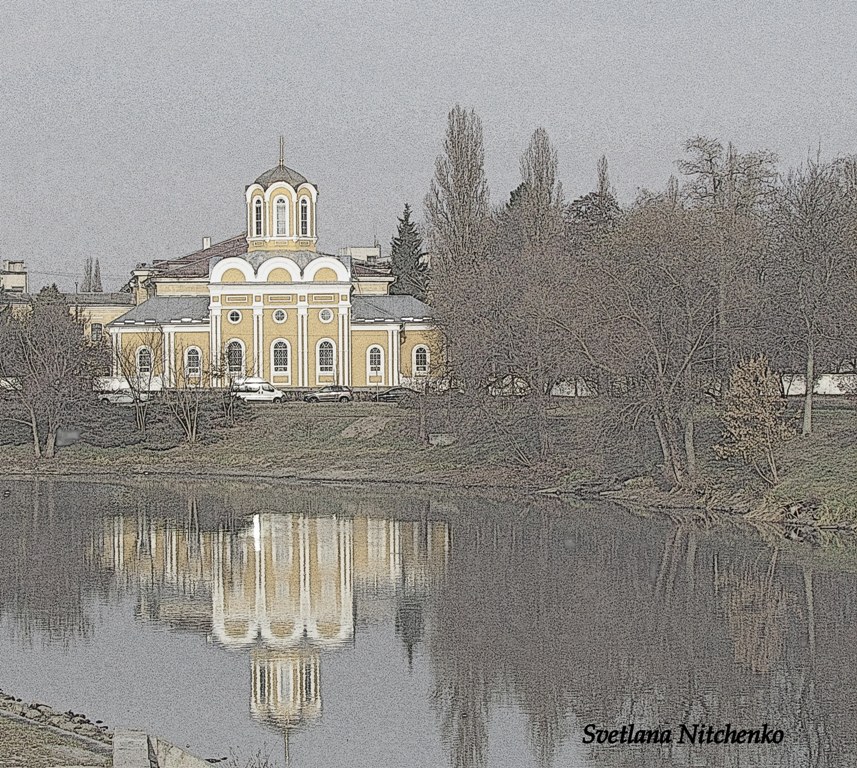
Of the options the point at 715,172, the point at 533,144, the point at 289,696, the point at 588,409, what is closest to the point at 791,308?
the point at 588,409

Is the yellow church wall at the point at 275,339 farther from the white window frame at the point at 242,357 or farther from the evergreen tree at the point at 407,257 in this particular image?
the evergreen tree at the point at 407,257

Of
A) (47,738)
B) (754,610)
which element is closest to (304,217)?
(754,610)

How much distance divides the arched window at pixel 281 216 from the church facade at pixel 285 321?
0.15 ft

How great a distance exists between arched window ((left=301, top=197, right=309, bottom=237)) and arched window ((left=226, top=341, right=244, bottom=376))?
6147 millimetres

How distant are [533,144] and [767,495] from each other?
36953 millimetres

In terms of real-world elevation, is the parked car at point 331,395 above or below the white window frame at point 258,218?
below

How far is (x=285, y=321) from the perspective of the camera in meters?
60.5

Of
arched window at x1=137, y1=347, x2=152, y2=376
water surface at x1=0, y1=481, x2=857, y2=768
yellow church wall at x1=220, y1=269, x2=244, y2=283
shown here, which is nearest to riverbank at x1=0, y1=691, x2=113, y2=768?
water surface at x1=0, y1=481, x2=857, y2=768

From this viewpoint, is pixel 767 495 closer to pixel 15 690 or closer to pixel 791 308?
pixel 791 308

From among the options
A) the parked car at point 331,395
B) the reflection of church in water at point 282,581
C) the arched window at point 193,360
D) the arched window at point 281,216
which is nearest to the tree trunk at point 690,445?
the reflection of church in water at point 282,581

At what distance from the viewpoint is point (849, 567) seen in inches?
882

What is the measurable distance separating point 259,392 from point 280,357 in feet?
13.2

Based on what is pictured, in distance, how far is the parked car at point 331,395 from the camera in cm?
5628

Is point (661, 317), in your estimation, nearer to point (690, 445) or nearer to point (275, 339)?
point (690, 445)
